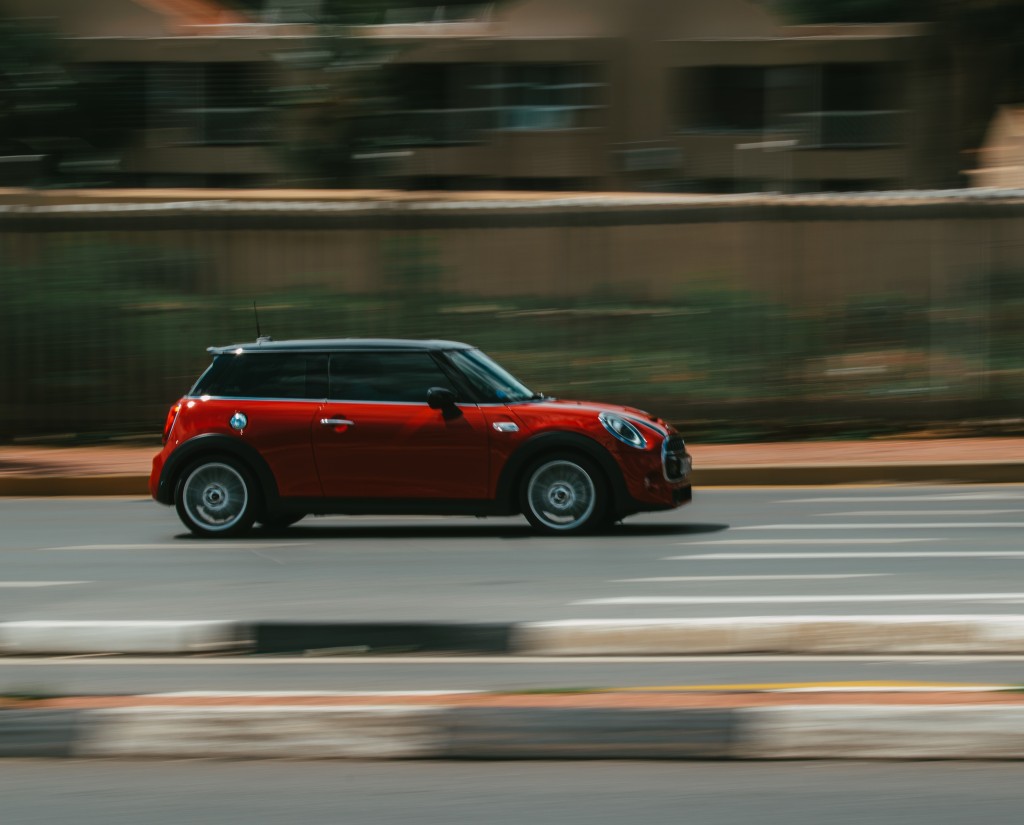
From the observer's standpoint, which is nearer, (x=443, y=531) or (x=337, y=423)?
(x=337, y=423)

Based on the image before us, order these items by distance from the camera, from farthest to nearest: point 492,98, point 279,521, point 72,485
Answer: point 492,98
point 72,485
point 279,521

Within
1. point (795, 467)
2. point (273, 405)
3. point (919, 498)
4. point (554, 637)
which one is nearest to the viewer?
point (554, 637)

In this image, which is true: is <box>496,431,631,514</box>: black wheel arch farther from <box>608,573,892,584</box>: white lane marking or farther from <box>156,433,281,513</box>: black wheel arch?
<box>608,573,892,584</box>: white lane marking

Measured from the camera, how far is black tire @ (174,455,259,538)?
11586mm

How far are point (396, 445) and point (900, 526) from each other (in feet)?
12.1

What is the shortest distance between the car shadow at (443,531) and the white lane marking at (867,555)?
1251 millimetres

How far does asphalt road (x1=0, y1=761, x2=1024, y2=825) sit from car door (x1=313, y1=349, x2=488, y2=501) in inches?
245

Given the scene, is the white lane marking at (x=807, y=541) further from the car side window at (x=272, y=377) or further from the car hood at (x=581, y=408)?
the car side window at (x=272, y=377)

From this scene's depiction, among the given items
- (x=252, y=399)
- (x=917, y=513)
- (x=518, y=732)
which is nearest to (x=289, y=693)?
(x=518, y=732)

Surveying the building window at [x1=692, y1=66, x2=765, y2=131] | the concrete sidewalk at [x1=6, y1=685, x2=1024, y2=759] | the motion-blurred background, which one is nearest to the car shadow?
the concrete sidewalk at [x1=6, y1=685, x2=1024, y2=759]

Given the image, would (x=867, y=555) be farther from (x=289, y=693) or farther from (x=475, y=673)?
(x=289, y=693)

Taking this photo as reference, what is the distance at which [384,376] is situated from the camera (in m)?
11.6

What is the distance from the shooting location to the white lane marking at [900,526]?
38.7ft

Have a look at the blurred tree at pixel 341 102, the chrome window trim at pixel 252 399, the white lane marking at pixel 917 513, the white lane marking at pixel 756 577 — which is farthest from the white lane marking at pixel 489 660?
the blurred tree at pixel 341 102
